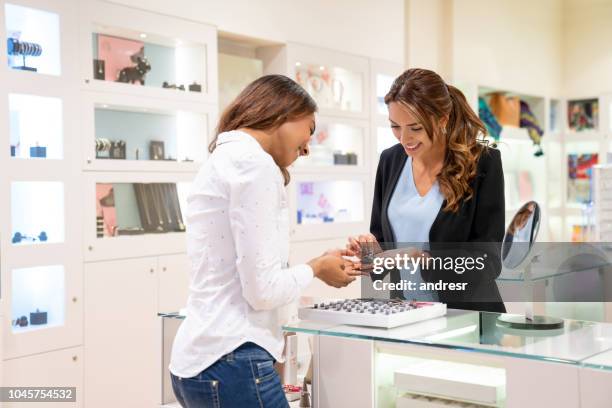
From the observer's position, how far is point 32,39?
→ 154 inches

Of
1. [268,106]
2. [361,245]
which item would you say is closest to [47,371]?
[361,245]

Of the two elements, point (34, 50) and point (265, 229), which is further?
point (34, 50)

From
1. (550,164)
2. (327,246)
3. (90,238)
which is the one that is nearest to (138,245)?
(90,238)

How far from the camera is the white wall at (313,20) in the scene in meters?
4.73

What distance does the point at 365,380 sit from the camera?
179 cm

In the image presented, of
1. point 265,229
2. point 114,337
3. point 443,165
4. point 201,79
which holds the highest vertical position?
point 201,79

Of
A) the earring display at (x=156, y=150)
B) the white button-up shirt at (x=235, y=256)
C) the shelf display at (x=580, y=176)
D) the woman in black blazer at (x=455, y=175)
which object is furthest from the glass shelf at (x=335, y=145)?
the white button-up shirt at (x=235, y=256)

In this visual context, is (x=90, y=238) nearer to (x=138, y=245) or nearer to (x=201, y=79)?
(x=138, y=245)

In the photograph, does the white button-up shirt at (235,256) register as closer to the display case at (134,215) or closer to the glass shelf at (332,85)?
the display case at (134,215)

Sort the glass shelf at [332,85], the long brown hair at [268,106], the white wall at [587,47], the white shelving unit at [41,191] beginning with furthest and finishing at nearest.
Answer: the white wall at [587,47], the glass shelf at [332,85], the white shelving unit at [41,191], the long brown hair at [268,106]

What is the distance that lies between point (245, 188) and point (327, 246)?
4164mm

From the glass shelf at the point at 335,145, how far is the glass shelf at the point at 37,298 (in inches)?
83.5

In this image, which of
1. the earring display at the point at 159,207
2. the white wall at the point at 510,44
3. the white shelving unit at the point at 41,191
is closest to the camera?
the white shelving unit at the point at 41,191

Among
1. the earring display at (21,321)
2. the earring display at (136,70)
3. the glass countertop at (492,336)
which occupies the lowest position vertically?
the earring display at (21,321)
